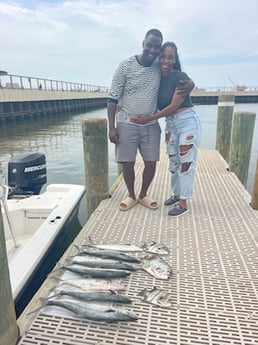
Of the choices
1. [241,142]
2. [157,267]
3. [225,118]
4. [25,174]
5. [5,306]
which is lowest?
[157,267]

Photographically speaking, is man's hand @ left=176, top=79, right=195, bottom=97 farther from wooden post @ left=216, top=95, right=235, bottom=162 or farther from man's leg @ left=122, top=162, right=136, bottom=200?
wooden post @ left=216, top=95, right=235, bottom=162

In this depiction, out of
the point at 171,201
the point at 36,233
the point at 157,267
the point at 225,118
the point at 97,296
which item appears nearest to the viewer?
the point at 97,296

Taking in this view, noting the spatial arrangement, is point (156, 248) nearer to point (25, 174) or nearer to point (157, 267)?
point (157, 267)

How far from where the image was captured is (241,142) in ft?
19.1

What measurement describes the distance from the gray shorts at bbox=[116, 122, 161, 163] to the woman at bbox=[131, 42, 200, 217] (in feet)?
0.40

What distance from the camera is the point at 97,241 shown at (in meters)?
3.03

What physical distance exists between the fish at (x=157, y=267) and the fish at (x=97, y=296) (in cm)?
41

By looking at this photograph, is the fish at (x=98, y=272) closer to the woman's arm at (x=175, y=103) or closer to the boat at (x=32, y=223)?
the boat at (x=32, y=223)

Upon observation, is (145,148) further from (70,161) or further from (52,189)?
(70,161)

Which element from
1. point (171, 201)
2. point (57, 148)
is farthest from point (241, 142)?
point (57, 148)

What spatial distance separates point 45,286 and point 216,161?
5347 millimetres

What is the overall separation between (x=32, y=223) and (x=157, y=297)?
7.93 feet

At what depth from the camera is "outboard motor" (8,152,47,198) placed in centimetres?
465

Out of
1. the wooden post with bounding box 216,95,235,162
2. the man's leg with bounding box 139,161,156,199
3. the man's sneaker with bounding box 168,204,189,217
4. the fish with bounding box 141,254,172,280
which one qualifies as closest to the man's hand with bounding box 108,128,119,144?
the man's leg with bounding box 139,161,156,199
